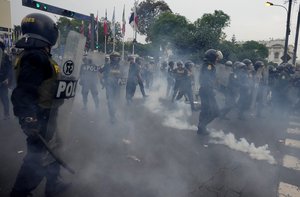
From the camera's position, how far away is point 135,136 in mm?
6250

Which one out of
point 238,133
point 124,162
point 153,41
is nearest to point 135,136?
point 124,162

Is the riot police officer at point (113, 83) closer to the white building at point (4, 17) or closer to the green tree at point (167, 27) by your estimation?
the white building at point (4, 17)

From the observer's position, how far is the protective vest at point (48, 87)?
8.13 feet

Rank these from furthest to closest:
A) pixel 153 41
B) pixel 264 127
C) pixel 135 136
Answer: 1. pixel 153 41
2. pixel 264 127
3. pixel 135 136

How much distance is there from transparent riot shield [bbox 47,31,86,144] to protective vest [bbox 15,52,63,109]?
0.03 metres

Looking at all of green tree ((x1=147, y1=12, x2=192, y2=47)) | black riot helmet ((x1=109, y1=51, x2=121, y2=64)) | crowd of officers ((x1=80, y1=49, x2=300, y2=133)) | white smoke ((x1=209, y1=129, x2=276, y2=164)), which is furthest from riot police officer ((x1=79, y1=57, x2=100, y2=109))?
green tree ((x1=147, y1=12, x2=192, y2=47))

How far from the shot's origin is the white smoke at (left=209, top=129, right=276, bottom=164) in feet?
17.0

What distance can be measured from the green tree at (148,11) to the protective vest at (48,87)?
208 feet

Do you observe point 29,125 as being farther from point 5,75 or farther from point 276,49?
point 276,49

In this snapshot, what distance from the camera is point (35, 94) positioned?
2438mm

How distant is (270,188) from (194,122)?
180 inches

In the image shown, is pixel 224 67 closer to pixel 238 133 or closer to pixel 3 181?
pixel 238 133

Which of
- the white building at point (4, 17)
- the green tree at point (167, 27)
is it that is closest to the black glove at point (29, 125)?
the white building at point (4, 17)

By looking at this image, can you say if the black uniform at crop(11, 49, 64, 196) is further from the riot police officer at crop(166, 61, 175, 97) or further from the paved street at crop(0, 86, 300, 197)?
the riot police officer at crop(166, 61, 175, 97)
